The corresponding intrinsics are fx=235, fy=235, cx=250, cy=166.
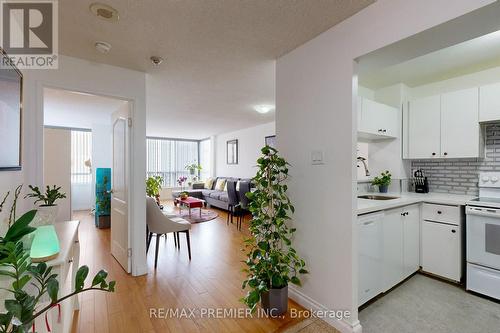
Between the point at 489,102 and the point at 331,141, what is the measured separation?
209 cm

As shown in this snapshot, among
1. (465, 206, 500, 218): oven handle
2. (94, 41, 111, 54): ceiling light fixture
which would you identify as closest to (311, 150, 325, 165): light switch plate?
(465, 206, 500, 218): oven handle

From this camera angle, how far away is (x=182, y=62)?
2480mm

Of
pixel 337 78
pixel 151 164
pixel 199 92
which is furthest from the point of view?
pixel 151 164

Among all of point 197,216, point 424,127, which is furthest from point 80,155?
point 424,127

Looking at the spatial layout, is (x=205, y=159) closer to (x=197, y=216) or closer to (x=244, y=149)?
(x=244, y=149)

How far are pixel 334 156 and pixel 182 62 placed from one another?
182 centimetres

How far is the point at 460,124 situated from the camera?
9.09 ft

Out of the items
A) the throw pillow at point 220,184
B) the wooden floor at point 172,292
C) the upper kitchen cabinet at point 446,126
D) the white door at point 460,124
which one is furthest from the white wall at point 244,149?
the white door at point 460,124

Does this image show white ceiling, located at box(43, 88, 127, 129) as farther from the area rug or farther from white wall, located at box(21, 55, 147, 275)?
the area rug

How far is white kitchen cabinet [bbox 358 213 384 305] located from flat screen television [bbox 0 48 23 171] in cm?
251

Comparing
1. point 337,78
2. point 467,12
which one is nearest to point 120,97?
point 337,78

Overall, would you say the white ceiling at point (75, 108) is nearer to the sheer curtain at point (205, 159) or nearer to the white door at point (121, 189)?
the white door at point (121, 189)

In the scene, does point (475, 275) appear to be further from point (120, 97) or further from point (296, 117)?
point (120, 97)

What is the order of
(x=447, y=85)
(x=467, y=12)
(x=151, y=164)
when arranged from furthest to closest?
(x=151, y=164) → (x=447, y=85) → (x=467, y=12)
